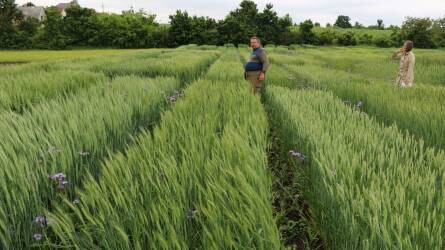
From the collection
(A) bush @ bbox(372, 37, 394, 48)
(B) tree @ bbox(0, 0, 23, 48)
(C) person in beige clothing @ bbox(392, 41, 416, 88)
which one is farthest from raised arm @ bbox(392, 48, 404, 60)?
(A) bush @ bbox(372, 37, 394, 48)

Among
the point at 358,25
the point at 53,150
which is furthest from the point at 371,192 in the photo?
the point at 358,25

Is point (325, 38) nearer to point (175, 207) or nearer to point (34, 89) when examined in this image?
point (34, 89)

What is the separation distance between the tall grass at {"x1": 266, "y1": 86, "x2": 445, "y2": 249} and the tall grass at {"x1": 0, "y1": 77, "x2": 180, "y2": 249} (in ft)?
4.32

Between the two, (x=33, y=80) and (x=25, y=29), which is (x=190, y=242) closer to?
(x=33, y=80)

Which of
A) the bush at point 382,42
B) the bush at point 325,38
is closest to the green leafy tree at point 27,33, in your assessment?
the bush at point 325,38

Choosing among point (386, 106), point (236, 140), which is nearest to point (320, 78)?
point (386, 106)

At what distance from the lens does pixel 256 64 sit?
7.36 m

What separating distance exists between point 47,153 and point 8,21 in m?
61.8

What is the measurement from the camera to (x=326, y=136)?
2537mm

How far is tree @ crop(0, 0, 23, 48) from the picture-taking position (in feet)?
162

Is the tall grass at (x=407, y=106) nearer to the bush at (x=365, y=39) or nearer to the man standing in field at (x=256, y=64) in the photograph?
the man standing in field at (x=256, y=64)

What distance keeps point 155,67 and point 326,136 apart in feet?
26.9

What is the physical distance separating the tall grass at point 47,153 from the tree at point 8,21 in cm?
5587

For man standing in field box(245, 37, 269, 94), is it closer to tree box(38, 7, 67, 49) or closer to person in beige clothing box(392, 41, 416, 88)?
person in beige clothing box(392, 41, 416, 88)
